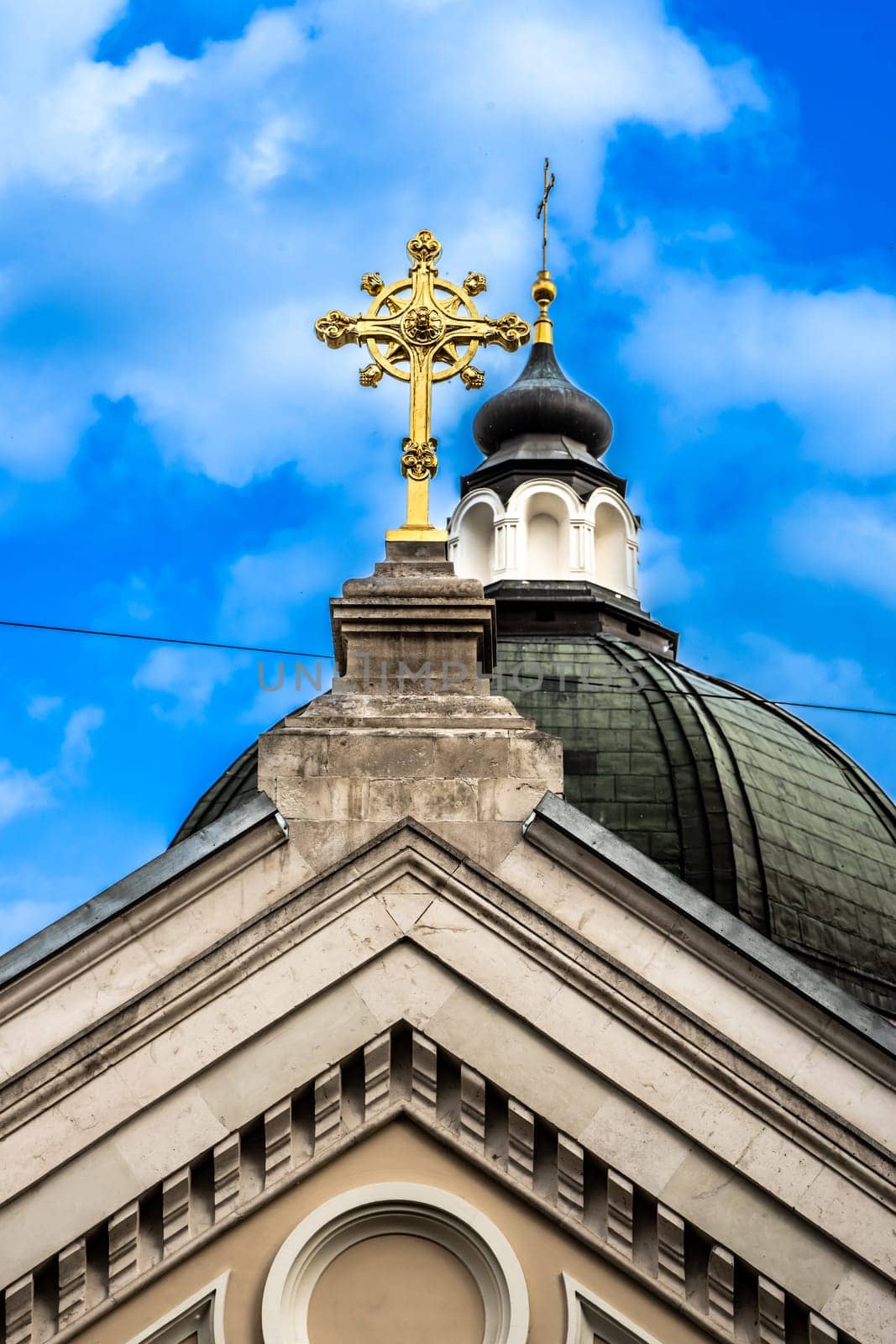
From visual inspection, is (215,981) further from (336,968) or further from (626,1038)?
(626,1038)

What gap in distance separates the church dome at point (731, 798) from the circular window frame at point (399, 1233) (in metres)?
16.7

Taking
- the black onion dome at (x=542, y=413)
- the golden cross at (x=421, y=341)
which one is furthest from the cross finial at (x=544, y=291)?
the golden cross at (x=421, y=341)

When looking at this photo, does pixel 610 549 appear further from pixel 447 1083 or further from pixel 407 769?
pixel 447 1083

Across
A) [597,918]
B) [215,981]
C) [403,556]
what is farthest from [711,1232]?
[403,556]

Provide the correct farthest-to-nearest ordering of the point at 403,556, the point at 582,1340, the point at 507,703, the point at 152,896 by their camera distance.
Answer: the point at 403,556 < the point at 507,703 < the point at 152,896 < the point at 582,1340

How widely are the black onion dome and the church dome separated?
32.1 feet

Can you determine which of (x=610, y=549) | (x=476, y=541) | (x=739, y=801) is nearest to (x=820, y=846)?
(x=739, y=801)

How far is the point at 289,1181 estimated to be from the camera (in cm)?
1147

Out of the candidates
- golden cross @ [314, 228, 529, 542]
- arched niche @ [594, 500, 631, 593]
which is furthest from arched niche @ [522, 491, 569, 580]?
golden cross @ [314, 228, 529, 542]

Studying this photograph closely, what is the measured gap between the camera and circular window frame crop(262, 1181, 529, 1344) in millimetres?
11234

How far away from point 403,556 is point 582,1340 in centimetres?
502

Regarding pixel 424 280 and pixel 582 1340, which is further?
pixel 424 280

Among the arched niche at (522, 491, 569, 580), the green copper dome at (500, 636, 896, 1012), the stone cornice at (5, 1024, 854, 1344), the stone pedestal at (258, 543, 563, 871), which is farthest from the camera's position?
the arched niche at (522, 491, 569, 580)

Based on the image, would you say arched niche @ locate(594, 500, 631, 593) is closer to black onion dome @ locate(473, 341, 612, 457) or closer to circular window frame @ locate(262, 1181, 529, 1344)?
black onion dome @ locate(473, 341, 612, 457)
